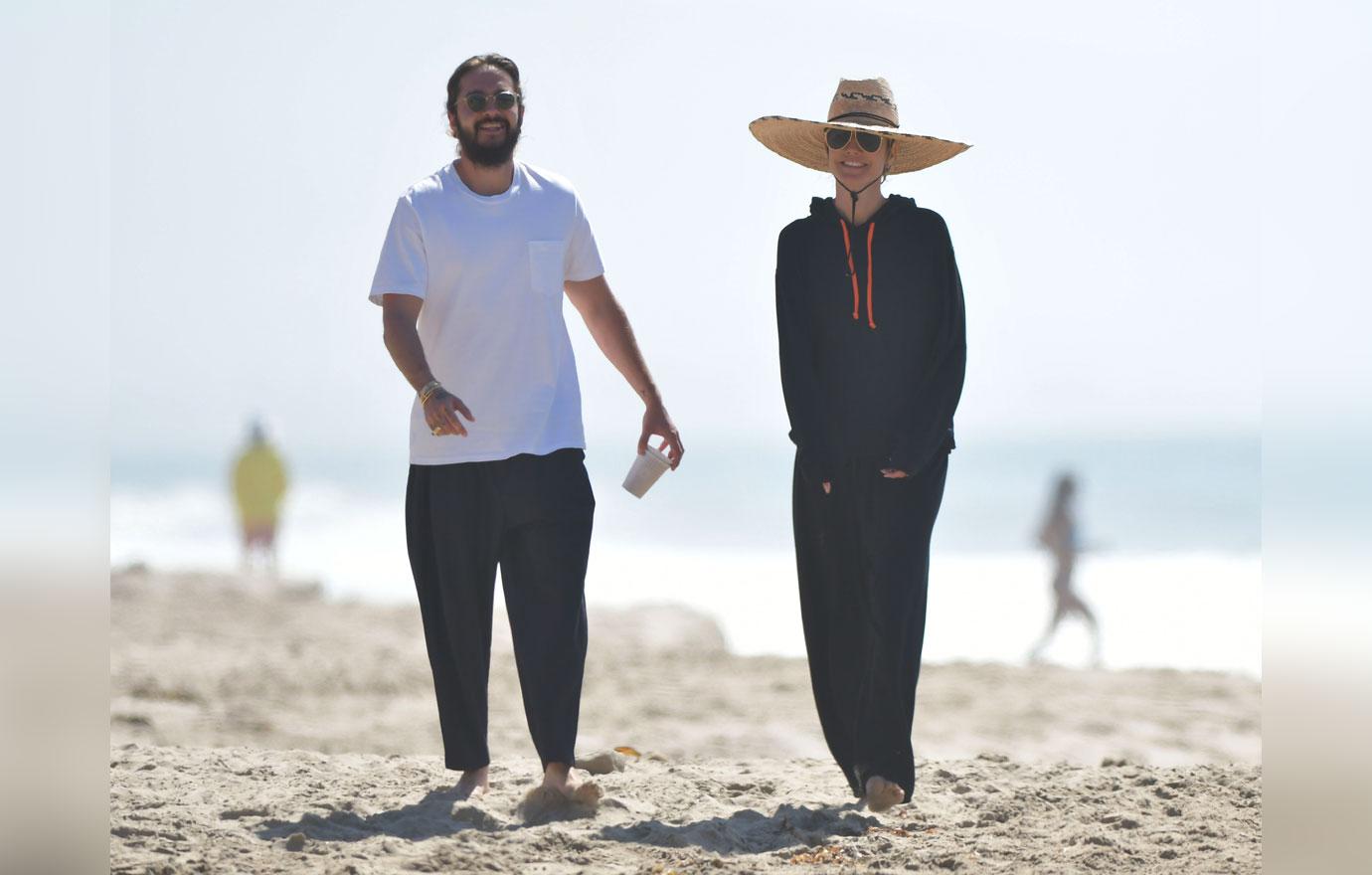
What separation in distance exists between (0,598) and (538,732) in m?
1.61

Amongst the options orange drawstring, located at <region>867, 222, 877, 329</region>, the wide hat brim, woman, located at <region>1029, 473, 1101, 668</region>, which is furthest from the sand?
woman, located at <region>1029, 473, 1101, 668</region>

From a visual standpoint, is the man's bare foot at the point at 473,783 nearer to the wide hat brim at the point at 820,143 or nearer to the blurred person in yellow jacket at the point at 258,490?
the wide hat brim at the point at 820,143

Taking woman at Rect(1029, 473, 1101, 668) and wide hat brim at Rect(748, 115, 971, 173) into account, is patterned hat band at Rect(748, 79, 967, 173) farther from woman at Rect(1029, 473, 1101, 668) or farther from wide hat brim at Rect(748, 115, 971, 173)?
woman at Rect(1029, 473, 1101, 668)

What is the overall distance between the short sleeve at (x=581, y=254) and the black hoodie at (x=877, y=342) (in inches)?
25.7

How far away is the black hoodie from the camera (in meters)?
4.70

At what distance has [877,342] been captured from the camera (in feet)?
15.5

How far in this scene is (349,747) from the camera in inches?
322

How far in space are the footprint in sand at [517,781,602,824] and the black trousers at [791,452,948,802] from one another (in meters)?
0.81

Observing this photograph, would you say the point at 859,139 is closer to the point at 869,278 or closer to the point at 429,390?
the point at 869,278

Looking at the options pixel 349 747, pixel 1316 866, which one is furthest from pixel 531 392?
pixel 349 747

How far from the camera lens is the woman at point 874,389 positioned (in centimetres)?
469

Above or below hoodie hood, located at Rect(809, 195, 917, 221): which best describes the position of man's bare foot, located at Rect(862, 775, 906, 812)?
below

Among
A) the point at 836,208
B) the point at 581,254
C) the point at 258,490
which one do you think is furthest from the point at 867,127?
the point at 258,490

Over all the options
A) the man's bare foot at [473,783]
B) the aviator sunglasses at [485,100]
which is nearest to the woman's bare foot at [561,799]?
the man's bare foot at [473,783]
